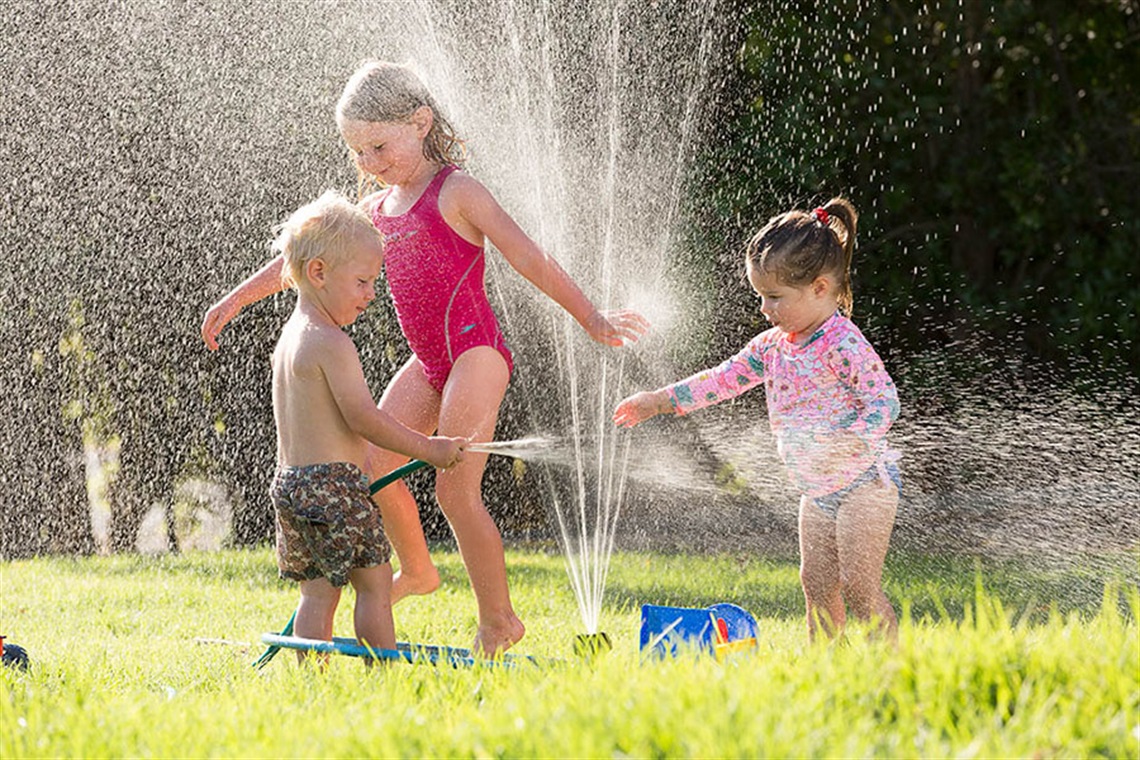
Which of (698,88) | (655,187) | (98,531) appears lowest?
(98,531)

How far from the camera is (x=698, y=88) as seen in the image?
866 cm

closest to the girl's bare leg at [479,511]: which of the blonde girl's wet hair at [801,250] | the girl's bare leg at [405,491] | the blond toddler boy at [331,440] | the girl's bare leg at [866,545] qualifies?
the girl's bare leg at [405,491]

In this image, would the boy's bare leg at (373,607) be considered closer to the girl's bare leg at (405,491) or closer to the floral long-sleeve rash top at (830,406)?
the girl's bare leg at (405,491)

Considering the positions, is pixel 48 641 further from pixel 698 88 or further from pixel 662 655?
pixel 698 88

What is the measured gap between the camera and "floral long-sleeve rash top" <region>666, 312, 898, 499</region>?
11.8 feet

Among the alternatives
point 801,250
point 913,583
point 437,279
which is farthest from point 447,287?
point 913,583

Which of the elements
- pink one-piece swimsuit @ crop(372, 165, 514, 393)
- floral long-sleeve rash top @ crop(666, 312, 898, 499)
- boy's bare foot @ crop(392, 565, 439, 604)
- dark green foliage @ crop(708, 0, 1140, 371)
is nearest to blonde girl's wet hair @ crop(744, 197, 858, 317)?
floral long-sleeve rash top @ crop(666, 312, 898, 499)

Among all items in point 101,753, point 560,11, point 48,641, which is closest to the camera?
point 101,753

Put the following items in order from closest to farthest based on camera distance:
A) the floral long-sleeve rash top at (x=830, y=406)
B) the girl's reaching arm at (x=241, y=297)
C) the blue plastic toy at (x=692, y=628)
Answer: the blue plastic toy at (x=692, y=628), the floral long-sleeve rash top at (x=830, y=406), the girl's reaching arm at (x=241, y=297)

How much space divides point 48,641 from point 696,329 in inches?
167

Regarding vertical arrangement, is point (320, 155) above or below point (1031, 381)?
above

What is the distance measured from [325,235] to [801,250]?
46.8 inches

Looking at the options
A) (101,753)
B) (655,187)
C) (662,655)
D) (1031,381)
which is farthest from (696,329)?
(101,753)

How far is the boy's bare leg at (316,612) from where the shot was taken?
3.53 m
